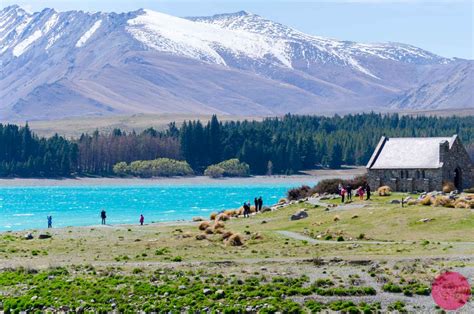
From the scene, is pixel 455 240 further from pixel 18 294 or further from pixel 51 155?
pixel 51 155

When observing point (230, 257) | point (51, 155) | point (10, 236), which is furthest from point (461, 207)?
point (51, 155)

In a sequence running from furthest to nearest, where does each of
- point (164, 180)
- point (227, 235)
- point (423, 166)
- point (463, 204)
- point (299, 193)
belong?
1. point (164, 180)
2. point (299, 193)
3. point (423, 166)
4. point (463, 204)
5. point (227, 235)

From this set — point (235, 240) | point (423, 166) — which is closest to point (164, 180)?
point (423, 166)

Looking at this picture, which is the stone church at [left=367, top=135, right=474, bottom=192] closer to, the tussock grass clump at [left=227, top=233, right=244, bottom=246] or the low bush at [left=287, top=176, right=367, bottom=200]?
the low bush at [left=287, top=176, right=367, bottom=200]

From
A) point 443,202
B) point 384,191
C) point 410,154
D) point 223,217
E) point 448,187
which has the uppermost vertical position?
point 410,154

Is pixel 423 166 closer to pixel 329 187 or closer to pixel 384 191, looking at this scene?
pixel 384 191

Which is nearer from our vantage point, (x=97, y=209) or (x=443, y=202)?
(x=443, y=202)

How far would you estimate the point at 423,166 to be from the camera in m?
80.3

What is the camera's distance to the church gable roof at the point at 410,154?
80.7 m

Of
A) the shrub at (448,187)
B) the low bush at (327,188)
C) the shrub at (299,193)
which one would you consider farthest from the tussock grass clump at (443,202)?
the shrub at (299,193)

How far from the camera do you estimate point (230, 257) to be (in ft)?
158

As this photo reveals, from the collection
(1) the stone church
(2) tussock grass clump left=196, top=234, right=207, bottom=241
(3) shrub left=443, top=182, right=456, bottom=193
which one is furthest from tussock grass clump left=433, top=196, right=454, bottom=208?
(1) the stone church

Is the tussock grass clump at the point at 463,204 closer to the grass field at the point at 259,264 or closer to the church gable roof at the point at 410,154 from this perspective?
the grass field at the point at 259,264

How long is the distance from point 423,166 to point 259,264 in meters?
38.1
